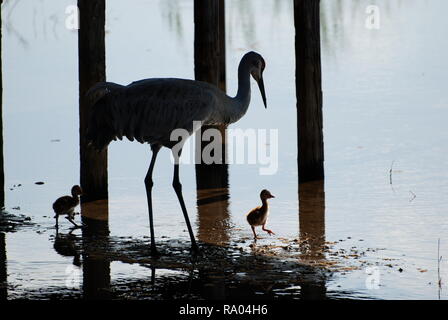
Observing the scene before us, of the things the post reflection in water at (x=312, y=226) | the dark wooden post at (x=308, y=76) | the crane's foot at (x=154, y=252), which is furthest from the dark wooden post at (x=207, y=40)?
the crane's foot at (x=154, y=252)

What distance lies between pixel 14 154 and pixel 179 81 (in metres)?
4.76

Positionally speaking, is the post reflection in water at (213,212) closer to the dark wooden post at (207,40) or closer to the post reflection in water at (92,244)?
the post reflection in water at (92,244)

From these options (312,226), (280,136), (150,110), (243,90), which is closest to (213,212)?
(312,226)

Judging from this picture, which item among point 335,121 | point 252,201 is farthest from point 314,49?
point 335,121

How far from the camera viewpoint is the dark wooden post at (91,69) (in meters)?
10.9

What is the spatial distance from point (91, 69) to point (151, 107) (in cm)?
135

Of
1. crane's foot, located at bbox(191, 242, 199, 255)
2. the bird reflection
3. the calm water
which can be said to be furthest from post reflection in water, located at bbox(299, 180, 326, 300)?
the bird reflection

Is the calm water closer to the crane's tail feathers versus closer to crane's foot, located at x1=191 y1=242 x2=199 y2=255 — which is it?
crane's foot, located at x1=191 y1=242 x2=199 y2=255

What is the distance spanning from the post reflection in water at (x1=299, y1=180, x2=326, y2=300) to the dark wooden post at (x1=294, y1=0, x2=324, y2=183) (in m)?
0.35

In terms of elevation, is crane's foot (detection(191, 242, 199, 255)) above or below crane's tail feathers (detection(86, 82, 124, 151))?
below

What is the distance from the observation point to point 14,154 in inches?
561

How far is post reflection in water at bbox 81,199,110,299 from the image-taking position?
8.33m

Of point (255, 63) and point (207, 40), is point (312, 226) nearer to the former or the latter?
point (255, 63)
